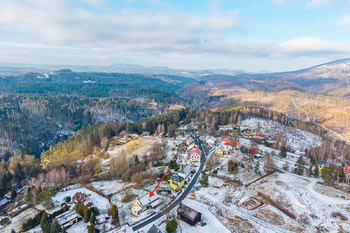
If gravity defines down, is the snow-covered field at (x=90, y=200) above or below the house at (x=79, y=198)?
below

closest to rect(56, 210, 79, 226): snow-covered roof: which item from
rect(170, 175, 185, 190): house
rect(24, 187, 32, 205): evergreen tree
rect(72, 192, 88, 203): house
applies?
rect(72, 192, 88, 203): house

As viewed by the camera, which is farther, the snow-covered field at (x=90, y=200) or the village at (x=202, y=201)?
the snow-covered field at (x=90, y=200)

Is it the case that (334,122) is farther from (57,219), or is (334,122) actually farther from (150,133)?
(57,219)

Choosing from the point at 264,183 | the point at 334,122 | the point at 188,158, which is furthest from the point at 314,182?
the point at 334,122

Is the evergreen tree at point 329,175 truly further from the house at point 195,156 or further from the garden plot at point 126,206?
the garden plot at point 126,206

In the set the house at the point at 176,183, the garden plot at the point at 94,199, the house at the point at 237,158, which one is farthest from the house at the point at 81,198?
the house at the point at 237,158

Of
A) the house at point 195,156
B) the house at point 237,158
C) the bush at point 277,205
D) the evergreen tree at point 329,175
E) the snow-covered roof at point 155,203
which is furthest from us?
the house at point 195,156
